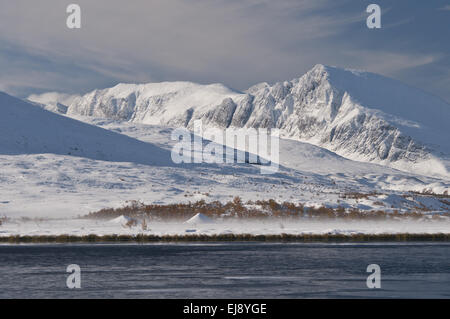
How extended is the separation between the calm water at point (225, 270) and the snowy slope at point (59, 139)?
72.7 meters

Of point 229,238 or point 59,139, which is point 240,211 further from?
point 59,139

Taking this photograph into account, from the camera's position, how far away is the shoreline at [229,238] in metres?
62.8

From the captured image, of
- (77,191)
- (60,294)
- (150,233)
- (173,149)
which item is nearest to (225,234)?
(150,233)

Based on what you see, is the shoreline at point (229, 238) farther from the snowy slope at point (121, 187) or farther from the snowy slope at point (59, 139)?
the snowy slope at point (59, 139)

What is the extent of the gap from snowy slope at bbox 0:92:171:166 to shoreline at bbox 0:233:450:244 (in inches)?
2400

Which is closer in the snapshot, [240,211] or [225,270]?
Answer: [225,270]

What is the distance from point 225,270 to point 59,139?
102 meters

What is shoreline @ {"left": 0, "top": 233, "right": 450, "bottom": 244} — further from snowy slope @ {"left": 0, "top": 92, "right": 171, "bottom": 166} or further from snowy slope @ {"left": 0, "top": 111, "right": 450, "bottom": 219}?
snowy slope @ {"left": 0, "top": 92, "right": 171, "bottom": 166}

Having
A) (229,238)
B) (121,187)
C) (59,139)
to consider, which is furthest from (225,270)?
(59,139)

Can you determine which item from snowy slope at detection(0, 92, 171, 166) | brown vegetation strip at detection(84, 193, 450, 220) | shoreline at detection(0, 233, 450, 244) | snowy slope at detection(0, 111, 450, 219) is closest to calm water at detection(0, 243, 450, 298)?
shoreline at detection(0, 233, 450, 244)

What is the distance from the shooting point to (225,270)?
4091 centimetres

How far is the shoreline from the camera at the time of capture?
6284 centimetres

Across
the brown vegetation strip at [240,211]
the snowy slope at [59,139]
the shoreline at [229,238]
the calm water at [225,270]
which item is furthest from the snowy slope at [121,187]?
the calm water at [225,270]
